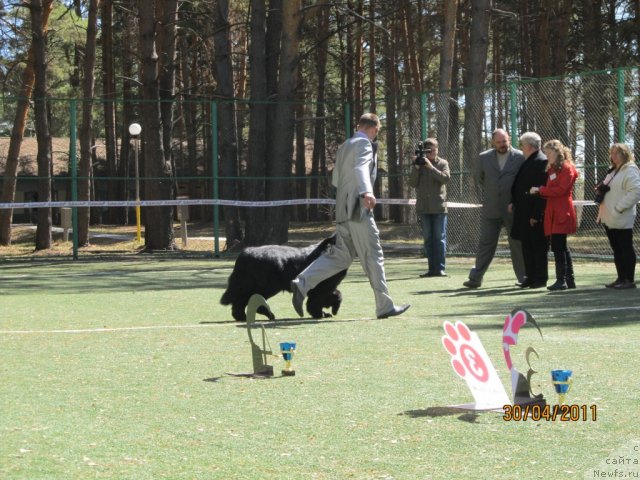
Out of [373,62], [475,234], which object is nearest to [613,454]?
[475,234]

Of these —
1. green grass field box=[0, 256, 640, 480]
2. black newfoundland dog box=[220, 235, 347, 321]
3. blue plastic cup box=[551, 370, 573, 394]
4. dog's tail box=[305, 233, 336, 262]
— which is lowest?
green grass field box=[0, 256, 640, 480]

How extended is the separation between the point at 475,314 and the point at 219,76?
1784cm

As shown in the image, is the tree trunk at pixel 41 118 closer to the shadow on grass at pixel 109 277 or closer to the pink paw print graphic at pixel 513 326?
the shadow on grass at pixel 109 277

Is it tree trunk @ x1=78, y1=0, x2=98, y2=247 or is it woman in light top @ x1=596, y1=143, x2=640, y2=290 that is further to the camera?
tree trunk @ x1=78, y1=0, x2=98, y2=247

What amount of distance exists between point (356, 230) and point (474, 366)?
464 centimetres

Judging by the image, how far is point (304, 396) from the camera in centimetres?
682

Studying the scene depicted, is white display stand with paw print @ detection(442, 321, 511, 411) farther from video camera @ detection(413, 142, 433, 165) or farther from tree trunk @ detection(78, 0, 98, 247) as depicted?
tree trunk @ detection(78, 0, 98, 247)

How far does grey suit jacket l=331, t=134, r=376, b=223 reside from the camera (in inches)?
412

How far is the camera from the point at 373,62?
1709 inches

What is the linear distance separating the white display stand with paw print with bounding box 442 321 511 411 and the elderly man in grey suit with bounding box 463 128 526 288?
7.94m
